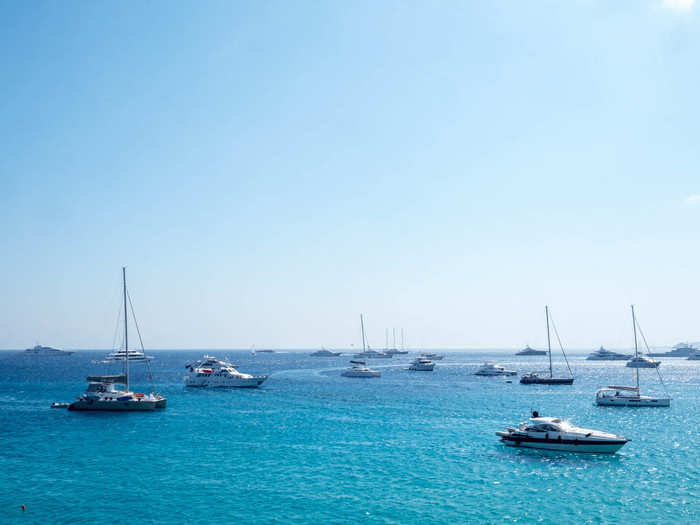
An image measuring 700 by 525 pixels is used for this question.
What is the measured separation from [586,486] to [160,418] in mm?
51511

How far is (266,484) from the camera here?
35.4m

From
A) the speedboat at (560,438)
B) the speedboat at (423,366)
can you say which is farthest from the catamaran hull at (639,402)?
the speedboat at (423,366)

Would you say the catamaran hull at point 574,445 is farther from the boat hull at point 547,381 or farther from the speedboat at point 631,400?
the boat hull at point 547,381

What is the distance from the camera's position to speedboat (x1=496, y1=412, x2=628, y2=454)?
144ft

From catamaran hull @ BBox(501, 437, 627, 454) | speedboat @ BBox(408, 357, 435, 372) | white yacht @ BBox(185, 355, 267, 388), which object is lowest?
speedboat @ BBox(408, 357, 435, 372)

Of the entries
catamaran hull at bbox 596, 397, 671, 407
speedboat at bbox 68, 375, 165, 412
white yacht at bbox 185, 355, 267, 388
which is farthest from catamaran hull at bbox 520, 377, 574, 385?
speedboat at bbox 68, 375, 165, 412

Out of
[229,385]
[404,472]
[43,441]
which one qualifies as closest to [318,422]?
[404,472]

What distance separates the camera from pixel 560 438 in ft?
148

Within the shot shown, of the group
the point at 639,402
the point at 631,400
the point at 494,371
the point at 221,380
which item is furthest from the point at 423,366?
the point at 639,402

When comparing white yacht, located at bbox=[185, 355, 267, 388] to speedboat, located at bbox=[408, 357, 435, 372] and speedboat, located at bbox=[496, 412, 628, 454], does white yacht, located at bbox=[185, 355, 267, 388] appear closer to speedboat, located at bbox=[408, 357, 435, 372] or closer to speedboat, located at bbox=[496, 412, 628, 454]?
speedboat, located at bbox=[496, 412, 628, 454]

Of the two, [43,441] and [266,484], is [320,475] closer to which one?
[266,484]

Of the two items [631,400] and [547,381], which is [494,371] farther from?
[631,400]

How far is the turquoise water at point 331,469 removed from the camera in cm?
3006

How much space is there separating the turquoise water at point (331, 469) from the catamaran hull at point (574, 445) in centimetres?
81
